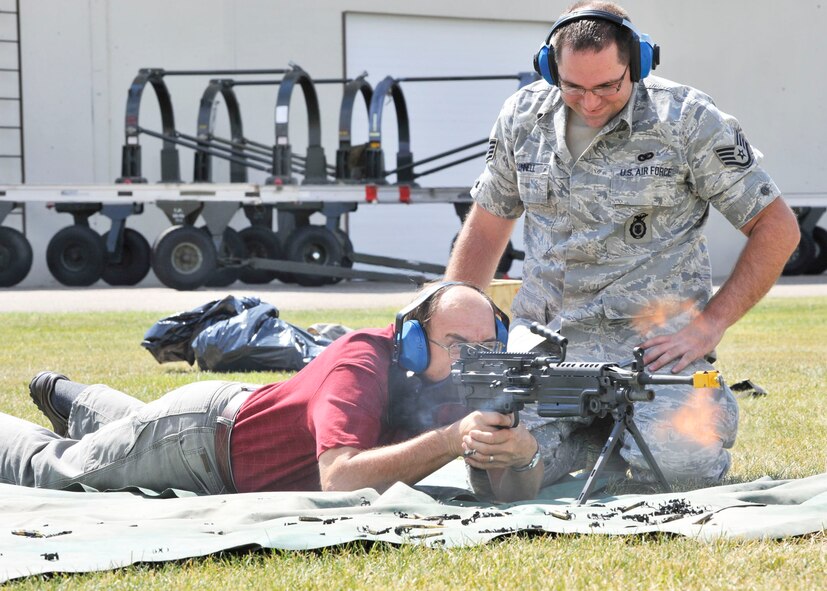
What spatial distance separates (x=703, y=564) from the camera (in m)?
3.10

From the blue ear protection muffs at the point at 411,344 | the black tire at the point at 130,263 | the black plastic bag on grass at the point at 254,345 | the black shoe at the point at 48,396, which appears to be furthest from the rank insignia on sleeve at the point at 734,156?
the black tire at the point at 130,263

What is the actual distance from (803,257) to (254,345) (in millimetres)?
15931

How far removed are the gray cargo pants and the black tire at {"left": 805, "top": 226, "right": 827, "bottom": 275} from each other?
19.6 metres

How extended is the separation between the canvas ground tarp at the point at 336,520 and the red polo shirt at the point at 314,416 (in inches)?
6.8

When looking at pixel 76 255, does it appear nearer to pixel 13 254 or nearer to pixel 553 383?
pixel 13 254

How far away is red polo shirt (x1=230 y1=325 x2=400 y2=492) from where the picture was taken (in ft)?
11.9

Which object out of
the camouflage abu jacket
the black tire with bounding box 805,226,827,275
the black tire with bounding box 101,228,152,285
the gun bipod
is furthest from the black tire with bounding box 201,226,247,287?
the gun bipod

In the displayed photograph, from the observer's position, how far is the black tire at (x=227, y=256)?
17.1m

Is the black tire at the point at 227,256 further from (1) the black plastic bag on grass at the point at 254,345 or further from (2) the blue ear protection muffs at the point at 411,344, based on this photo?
(2) the blue ear protection muffs at the point at 411,344

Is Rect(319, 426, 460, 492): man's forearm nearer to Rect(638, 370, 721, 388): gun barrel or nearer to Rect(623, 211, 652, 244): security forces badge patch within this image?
Rect(638, 370, 721, 388): gun barrel

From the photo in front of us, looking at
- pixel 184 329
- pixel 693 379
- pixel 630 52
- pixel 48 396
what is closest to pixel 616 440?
pixel 693 379

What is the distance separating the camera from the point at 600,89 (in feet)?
14.1

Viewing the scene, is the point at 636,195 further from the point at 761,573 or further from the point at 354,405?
the point at 761,573

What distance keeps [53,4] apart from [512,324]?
17544 millimetres
